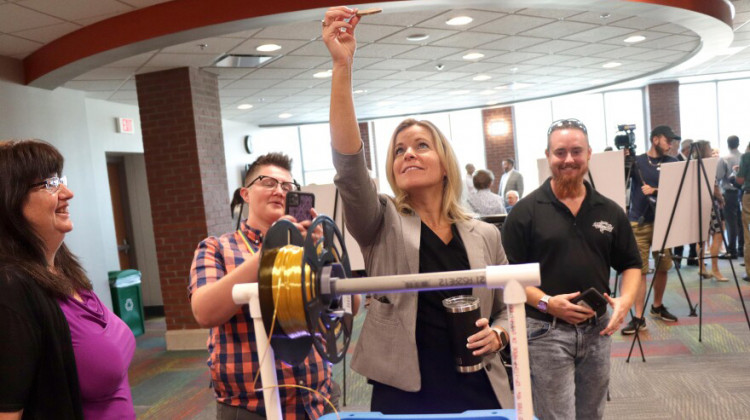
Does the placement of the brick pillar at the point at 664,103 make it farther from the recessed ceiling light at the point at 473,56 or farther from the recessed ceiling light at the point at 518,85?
the recessed ceiling light at the point at 473,56

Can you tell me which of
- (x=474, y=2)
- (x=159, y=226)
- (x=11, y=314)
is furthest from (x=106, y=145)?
(x=11, y=314)

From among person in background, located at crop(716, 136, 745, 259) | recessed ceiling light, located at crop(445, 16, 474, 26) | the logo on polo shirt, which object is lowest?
person in background, located at crop(716, 136, 745, 259)

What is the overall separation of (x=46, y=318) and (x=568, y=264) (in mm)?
1722

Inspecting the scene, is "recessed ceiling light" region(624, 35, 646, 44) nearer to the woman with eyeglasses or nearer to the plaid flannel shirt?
the plaid flannel shirt

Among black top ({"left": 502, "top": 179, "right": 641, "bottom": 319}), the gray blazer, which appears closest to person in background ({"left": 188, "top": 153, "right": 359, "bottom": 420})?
the gray blazer

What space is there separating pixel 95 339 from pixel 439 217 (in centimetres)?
96

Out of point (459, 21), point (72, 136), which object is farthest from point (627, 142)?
point (72, 136)

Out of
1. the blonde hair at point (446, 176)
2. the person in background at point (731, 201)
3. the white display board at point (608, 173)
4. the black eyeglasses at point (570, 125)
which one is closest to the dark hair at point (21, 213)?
the blonde hair at point (446, 176)

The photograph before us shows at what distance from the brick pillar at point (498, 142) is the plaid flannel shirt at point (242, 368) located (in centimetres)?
1157

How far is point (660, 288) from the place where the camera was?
5086 millimetres

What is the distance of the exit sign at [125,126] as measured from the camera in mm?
7398

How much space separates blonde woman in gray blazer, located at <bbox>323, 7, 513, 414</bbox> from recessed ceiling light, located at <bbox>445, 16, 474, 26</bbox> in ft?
12.0

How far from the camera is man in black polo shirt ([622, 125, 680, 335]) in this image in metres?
4.73

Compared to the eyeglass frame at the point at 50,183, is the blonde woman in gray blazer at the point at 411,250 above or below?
below
